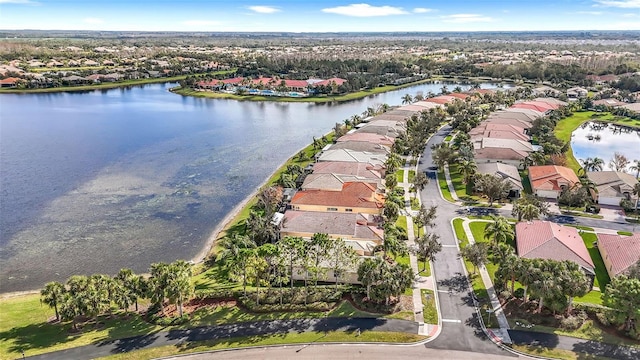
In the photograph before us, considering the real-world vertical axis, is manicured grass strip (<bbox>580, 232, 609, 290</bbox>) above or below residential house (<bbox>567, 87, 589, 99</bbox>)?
below

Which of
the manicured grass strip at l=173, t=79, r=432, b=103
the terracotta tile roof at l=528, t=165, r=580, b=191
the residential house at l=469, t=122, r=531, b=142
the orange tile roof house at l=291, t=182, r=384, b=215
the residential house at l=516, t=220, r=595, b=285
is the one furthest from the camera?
the manicured grass strip at l=173, t=79, r=432, b=103

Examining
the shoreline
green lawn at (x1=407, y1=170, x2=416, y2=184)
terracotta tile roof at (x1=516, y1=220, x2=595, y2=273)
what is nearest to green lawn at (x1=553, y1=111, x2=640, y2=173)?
green lawn at (x1=407, y1=170, x2=416, y2=184)

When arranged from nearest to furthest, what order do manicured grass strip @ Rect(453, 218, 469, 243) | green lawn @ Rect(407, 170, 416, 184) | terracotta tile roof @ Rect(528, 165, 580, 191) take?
manicured grass strip @ Rect(453, 218, 469, 243)
terracotta tile roof @ Rect(528, 165, 580, 191)
green lawn @ Rect(407, 170, 416, 184)

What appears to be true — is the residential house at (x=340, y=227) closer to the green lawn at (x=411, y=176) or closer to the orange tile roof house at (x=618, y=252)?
the green lawn at (x=411, y=176)

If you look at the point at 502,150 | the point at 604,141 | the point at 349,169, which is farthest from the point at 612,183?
the point at 604,141

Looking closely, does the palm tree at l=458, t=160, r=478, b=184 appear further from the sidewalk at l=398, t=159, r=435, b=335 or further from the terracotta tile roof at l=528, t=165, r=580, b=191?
the sidewalk at l=398, t=159, r=435, b=335

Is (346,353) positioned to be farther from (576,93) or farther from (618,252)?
(576,93)

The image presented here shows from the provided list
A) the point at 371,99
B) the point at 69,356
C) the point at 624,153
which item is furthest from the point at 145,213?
the point at 371,99

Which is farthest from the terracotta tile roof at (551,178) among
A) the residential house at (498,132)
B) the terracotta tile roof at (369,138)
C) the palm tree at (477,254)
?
the palm tree at (477,254)
